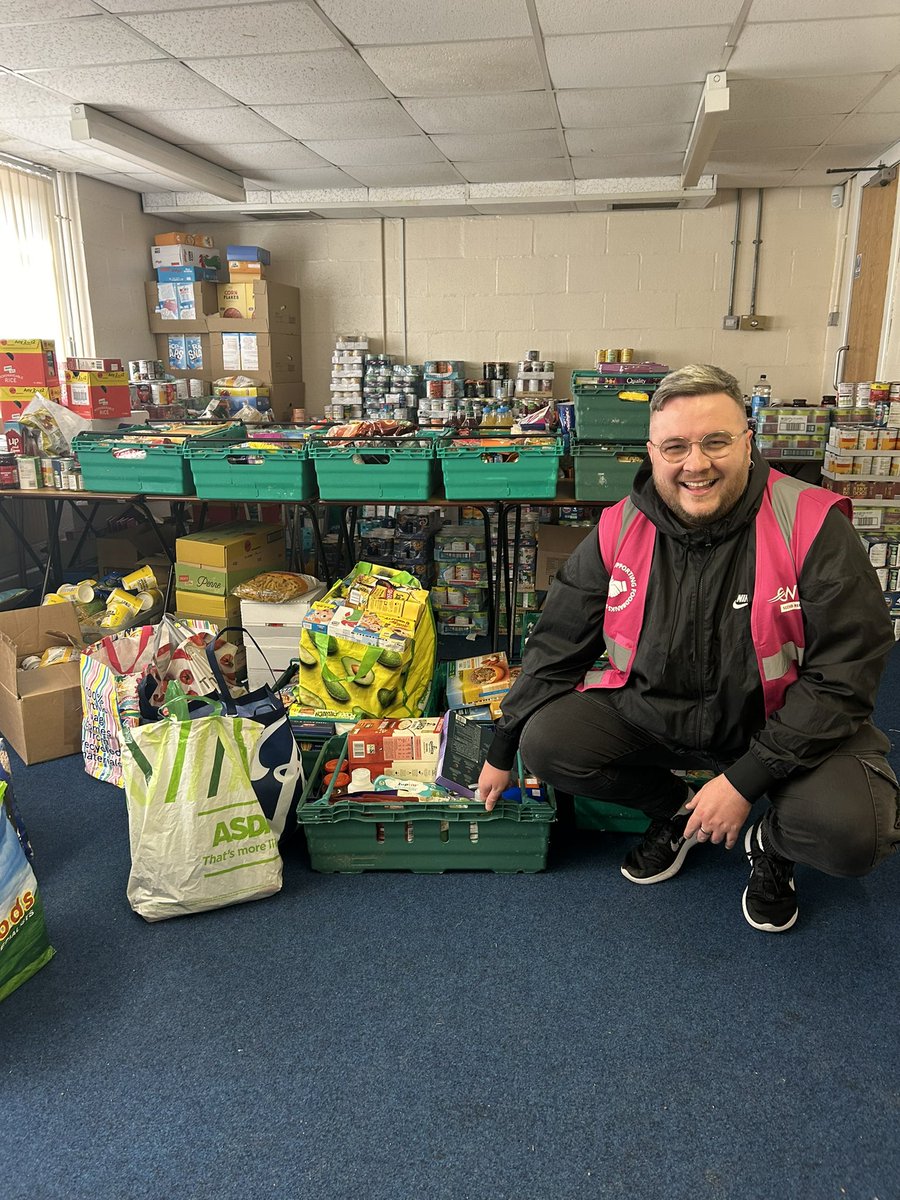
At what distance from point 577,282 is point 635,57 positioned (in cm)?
258

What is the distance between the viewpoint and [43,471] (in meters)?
3.89

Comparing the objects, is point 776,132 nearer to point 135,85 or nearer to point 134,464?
point 135,85

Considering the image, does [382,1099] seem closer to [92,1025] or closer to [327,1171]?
[327,1171]

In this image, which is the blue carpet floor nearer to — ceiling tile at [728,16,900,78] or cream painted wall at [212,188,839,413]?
ceiling tile at [728,16,900,78]

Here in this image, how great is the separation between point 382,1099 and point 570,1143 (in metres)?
0.34

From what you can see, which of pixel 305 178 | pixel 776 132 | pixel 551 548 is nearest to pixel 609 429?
pixel 551 548

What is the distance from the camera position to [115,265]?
563cm

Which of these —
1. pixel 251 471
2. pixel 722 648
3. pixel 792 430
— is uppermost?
pixel 792 430

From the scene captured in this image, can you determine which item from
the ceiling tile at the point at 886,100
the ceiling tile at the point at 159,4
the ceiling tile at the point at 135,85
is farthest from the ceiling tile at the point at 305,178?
the ceiling tile at the point at 886,100

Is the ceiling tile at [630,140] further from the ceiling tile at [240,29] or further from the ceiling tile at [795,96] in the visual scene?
the ceiling tile at [240,29]

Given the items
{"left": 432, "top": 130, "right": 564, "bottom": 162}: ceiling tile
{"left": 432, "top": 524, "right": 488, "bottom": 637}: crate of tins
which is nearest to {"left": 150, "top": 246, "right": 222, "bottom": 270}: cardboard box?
{"left": 432, "top": 130, "right": 564, "bottom": 162}: ceiling tile

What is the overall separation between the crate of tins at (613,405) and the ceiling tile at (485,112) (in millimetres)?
1568

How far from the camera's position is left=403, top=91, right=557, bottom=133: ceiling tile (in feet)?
12.8

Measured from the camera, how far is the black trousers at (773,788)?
1629mm
